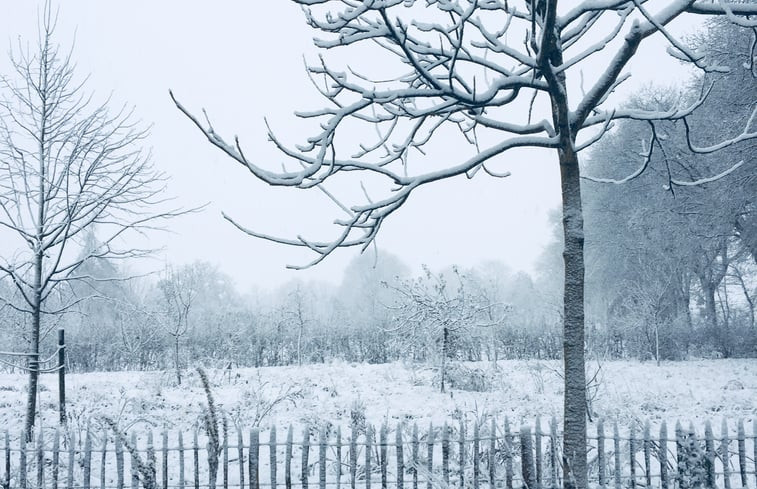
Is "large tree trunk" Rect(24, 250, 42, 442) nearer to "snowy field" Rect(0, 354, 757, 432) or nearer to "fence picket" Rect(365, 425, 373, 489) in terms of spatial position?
"snowy field" Rect(0, 354, 757, 432)

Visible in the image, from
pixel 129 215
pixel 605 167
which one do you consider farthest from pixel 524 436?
pixel 605 167

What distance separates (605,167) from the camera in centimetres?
2502

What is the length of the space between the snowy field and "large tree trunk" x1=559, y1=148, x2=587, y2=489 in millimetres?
3108

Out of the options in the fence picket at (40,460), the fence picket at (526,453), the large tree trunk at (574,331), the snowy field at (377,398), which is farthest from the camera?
the snowy field at (377,398)

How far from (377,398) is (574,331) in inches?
261

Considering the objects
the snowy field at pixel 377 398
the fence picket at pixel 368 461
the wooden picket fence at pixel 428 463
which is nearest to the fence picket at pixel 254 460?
the wooden picket fence at pixel 428 463

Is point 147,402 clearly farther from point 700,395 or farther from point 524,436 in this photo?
point 700,395

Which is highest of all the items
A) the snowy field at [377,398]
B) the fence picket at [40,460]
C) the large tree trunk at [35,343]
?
the large tree trunk at [35,343]

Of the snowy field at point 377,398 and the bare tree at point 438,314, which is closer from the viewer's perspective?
the snowy field at point 377,398

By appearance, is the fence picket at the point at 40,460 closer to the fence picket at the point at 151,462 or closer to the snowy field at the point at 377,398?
the fence picket at the point at 151,462

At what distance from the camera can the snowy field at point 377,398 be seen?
8609 millimetres

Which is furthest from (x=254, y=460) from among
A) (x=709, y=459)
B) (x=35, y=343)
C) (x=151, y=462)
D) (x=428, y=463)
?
(x=35, y=343)

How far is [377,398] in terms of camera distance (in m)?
10.1

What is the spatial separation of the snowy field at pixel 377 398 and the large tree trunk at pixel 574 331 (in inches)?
122
